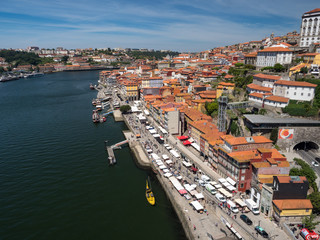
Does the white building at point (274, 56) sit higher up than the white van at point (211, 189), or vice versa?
the white building at point (274, 56)

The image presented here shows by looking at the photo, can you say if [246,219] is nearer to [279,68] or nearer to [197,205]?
[197,205]

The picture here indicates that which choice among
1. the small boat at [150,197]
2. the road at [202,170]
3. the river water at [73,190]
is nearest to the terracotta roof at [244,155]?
the road at [202,170]

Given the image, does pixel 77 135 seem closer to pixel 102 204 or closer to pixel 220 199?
pixel 102 204

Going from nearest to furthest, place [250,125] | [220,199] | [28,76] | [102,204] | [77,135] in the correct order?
[220,199] < [102,204] < [250,125] < [77,135] < [28,76]

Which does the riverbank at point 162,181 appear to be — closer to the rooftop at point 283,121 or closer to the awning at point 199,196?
the awning at point 199,196

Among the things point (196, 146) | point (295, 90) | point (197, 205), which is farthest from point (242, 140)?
point (295, 90)

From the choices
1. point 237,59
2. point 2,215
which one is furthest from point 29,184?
point 237,59

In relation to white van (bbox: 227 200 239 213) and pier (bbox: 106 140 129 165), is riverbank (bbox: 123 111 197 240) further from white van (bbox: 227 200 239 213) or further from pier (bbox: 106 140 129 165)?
white van (bbox: 227 200 239 213)
